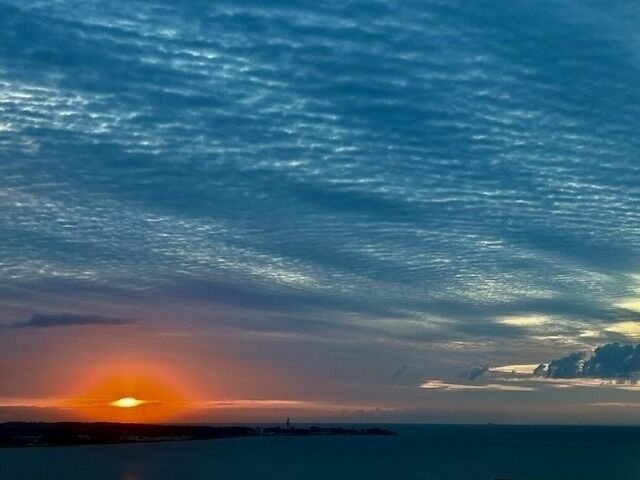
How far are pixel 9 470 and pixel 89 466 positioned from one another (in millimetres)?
12156

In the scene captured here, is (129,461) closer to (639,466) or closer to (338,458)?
(338,458)

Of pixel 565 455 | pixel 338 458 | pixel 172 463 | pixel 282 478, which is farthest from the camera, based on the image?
pixel 565 455

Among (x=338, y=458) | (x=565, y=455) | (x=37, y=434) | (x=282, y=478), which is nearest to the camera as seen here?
(x=282, y=478)

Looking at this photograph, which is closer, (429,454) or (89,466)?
(89,466)

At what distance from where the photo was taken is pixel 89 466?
117 metres

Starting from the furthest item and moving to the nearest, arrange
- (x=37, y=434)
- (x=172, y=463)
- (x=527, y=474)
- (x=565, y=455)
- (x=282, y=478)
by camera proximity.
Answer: (x=37, y=434), (x=565, y=455), (x=172, y=463), (x=527, y=474), (x=282, y=478)

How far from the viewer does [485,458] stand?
488ft

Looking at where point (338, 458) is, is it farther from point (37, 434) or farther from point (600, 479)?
point (37, 434)

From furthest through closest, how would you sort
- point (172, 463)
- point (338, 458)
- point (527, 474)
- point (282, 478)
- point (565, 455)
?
point (565, 455) < point (338, 458) < point (172, 463) < point (527, 474) < point (282, 478)

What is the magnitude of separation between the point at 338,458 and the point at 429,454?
79.8 feet

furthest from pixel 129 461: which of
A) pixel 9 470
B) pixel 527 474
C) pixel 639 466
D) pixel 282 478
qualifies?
pixel 639 466

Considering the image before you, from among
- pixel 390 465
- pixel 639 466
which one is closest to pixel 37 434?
pixel 390 465

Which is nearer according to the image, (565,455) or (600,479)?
(600,479)

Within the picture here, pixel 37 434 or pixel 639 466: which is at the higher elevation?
pixel 37 434
